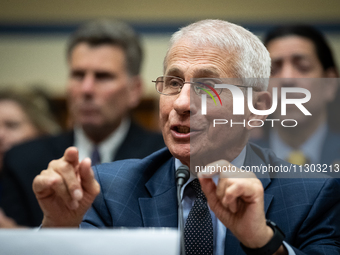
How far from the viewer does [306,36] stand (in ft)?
8.18

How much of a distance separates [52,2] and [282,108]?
3.76m

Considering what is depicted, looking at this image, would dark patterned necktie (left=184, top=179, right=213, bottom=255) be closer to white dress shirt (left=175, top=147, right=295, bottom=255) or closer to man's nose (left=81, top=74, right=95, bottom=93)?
white dress shirt (left=175, top=147, right=295, bottom=255)

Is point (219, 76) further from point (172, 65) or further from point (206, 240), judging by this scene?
point (206, 240)

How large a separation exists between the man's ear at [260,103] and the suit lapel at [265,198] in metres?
0.09

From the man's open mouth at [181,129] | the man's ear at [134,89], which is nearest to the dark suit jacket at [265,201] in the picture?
the man's open mouth at [181,129]

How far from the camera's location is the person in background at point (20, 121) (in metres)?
2.83

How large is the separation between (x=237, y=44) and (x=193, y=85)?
0.22 metres

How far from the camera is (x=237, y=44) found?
4.54ft

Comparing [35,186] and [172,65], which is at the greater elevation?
[172,65]

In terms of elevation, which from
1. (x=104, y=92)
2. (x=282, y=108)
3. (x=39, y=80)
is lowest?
(x=39, y=80)

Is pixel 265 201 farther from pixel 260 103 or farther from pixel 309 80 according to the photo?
pixel 309 80

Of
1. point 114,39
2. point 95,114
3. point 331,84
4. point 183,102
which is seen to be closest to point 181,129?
point 183,102

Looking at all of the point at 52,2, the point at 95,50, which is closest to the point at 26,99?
the point at 95,50

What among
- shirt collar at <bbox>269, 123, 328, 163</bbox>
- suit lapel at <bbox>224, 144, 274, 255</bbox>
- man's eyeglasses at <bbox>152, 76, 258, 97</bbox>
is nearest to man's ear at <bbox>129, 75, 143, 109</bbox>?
shirt collar at <bbox>269, 123, 328, 163</bbox>
